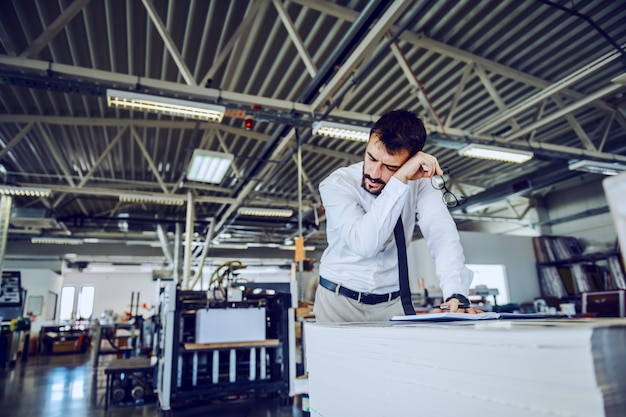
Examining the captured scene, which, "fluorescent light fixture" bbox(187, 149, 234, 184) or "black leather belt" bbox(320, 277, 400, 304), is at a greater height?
→ "fluorescent light fixture" bbox(187, 149, 234, 184)

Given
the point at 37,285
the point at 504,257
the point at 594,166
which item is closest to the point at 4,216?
the point at 37,285

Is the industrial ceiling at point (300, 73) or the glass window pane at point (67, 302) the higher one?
the industrial ceiling at point (300, 73)

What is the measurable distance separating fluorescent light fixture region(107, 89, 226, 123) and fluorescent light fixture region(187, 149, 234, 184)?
4.57 feet

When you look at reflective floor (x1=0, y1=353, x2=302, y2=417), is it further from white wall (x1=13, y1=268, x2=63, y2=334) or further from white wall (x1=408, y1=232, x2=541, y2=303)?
white wall (x1=13, y1=268, x2=63, y2=334)

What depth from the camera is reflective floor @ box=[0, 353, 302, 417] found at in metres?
3.75

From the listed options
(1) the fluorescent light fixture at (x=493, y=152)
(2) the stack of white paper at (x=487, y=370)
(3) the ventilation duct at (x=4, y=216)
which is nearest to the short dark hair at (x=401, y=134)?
(2) the stack of white paper at (x=487, y=370)

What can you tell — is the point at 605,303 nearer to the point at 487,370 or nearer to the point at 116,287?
the point at 487,370

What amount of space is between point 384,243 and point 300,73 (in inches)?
181

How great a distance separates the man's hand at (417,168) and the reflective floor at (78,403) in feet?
8.95

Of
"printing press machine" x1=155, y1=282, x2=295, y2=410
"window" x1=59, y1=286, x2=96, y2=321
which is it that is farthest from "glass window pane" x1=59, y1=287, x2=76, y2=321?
"printing press machine" x1=155, y1=282, x2=295, y2=410

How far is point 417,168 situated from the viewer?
1.01 meters

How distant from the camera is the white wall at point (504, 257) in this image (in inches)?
387

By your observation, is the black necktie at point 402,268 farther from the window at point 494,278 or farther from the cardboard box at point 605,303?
the window at point 494,278

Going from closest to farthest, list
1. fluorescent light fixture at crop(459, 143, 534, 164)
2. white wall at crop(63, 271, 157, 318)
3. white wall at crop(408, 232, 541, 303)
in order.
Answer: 1. fluorescent light fixture at crop(459, 143, 534, 164)
2. white wall at crop(408, 232, 541, 303)
3. white wall at crop(63, 271, 157, 318)
